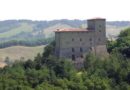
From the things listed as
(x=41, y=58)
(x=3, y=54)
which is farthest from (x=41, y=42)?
(x=41, y=58)

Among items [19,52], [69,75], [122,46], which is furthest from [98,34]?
[19,52]

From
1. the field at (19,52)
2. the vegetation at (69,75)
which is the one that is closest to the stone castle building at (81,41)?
the vegetation at (69,75)

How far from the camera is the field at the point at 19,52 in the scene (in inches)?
6432

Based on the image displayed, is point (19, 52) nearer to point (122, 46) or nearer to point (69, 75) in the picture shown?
point (122, 46)

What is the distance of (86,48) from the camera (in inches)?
2682

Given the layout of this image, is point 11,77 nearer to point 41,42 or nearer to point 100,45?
point 100,45

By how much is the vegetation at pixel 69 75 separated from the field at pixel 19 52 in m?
94.7

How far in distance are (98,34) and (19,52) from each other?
10288cm

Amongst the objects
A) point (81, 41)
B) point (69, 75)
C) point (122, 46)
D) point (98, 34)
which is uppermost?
point (98, 34)

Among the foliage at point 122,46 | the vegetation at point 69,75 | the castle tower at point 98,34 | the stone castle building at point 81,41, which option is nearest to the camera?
the vegetation at point 69,75

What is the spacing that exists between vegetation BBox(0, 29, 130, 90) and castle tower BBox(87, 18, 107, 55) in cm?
185

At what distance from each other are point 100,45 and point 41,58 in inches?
372

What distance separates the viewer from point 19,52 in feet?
554

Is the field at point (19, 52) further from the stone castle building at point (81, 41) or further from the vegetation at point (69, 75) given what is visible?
the vegetation at point (69, 75)
